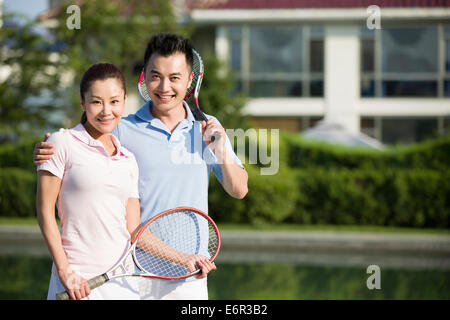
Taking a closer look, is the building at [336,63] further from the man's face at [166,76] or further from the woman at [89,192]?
the woman at [89,192]

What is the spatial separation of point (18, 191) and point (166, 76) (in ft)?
38.0

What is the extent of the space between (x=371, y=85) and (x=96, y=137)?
19.0m

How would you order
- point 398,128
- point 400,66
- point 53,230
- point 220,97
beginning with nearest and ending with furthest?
point 53,230 → point 220,97 → point 398,128 → point 400,66

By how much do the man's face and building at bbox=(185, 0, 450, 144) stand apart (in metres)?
17.2

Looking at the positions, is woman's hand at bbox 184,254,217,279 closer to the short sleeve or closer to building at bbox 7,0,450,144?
the short sleeve

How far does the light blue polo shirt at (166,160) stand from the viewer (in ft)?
7.98

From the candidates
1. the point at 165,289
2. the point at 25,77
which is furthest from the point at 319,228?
the point at 25,77

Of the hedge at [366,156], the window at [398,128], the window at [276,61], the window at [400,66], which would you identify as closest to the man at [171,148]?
the hedge at [366,156]

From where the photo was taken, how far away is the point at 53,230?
209 cm

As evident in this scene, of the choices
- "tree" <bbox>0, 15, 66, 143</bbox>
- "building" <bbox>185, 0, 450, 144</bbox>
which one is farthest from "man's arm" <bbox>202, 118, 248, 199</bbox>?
"building" <bbox>185, 0, 450, 144</bbox>

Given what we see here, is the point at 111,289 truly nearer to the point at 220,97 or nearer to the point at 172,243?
the point at 172,243
